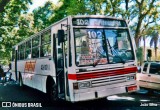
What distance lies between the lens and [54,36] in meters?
11.4

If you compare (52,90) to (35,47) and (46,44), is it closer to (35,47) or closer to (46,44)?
(46,44)

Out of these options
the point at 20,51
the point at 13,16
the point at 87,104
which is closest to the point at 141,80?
the point at 87,104

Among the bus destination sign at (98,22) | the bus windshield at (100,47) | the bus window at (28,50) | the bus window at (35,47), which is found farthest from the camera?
the bus window at (28,50)

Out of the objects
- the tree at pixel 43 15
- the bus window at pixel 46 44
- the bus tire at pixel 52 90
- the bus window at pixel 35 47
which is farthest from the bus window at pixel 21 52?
the tree at pixel 43 15

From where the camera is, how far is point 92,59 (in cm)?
959

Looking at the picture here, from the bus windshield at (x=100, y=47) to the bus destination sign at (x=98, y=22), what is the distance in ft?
0.79

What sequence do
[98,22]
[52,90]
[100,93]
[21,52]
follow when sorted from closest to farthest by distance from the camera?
[100,93], [98,22], [52,90], [21,52]

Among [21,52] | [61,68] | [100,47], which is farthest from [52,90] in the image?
[21,52]

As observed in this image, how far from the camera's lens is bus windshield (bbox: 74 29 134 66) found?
9555 millimetres

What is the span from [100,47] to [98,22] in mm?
946

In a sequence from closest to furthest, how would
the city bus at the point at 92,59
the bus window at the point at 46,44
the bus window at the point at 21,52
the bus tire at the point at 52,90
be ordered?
the city bus at the point at 92,59 → the bus tire at the point at 52,90 → the bus window at the point at 46,44 → the bus window at the point at 21,52

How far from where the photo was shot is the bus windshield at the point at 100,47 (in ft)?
31.3

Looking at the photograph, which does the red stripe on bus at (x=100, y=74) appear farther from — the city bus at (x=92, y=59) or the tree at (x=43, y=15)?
the tree at (x=43, y=15)

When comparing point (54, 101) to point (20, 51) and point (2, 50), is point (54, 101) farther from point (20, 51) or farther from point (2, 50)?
point (2, 50)
